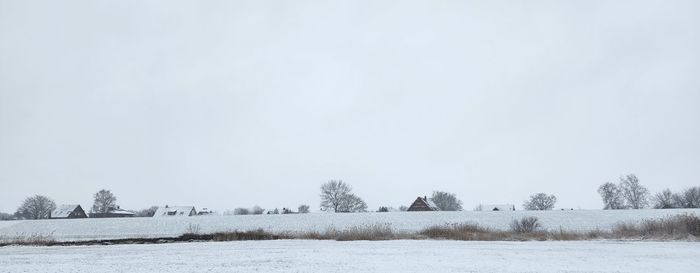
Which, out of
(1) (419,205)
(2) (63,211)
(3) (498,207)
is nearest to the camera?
(1) (419,205)

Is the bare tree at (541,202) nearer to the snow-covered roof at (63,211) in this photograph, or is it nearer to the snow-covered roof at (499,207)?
the snow-covered roof at (499,207)

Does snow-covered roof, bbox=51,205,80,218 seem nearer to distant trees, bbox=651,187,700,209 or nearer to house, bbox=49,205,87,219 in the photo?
house, bbox=49,205,87,219

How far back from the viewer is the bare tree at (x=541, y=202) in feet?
565

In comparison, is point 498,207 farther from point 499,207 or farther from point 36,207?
point 36,207

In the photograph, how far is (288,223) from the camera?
5197 cm

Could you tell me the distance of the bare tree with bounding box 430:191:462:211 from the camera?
163 metres

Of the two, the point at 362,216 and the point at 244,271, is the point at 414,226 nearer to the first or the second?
the point at 362,216

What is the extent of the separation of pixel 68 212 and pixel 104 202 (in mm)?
21536

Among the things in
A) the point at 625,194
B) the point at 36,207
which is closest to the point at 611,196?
the point at 625,194

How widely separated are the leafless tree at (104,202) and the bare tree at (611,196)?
147 metres

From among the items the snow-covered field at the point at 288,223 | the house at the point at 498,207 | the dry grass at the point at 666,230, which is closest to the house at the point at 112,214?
the snow-covered field at the point at 288,223

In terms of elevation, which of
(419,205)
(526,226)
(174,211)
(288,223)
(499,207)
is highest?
(174,211)

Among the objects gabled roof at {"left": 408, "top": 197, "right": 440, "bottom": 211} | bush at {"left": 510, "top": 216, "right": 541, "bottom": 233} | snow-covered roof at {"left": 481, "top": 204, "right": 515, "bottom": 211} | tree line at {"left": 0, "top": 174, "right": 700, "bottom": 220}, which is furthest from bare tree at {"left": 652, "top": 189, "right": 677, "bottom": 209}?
bush at {"left": 510, "top": 216, "right": 541, "bottom": 233}

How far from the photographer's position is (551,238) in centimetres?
3466
